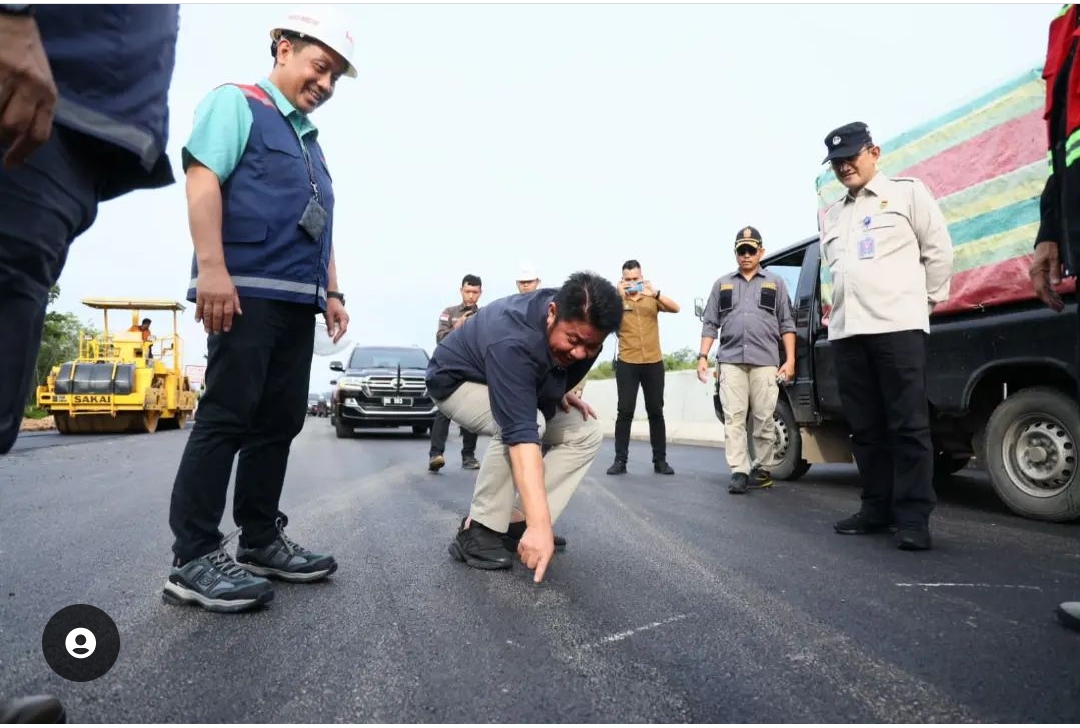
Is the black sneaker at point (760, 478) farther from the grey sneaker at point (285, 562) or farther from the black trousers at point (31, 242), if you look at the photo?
the black trousers at point (31, 242)

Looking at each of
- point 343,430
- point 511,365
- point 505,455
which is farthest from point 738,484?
point 343,430

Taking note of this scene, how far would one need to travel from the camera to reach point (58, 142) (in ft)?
5.04

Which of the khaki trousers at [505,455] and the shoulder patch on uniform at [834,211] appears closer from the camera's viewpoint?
the khaki trousers at [505,455]

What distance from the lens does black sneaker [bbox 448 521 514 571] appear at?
3090 mm

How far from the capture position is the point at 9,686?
1.77 meters

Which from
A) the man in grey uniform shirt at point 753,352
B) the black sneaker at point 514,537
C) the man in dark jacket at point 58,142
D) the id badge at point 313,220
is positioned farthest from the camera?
the man in grey uniform shirt at point 753,352

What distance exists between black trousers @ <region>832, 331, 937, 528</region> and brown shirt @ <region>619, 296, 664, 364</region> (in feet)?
9.78

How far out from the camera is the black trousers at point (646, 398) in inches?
275

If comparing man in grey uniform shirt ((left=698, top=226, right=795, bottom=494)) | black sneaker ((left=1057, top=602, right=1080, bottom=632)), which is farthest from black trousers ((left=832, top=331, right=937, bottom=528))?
man in grey uniform shirt ((left=698, top=226, right=795, bottom=494))

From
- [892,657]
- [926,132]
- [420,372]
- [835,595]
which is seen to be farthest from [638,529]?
[420,372]

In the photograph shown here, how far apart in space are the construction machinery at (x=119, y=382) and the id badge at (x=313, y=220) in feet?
46.1

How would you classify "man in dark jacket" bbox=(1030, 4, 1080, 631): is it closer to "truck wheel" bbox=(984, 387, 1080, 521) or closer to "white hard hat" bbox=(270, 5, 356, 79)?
"truck wheel" bbox=(984, 387, 1080, 521)

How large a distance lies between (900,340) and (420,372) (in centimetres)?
1043

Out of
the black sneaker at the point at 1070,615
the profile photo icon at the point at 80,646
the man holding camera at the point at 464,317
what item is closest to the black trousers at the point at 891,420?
the black sneaker at the point at 1070,615
